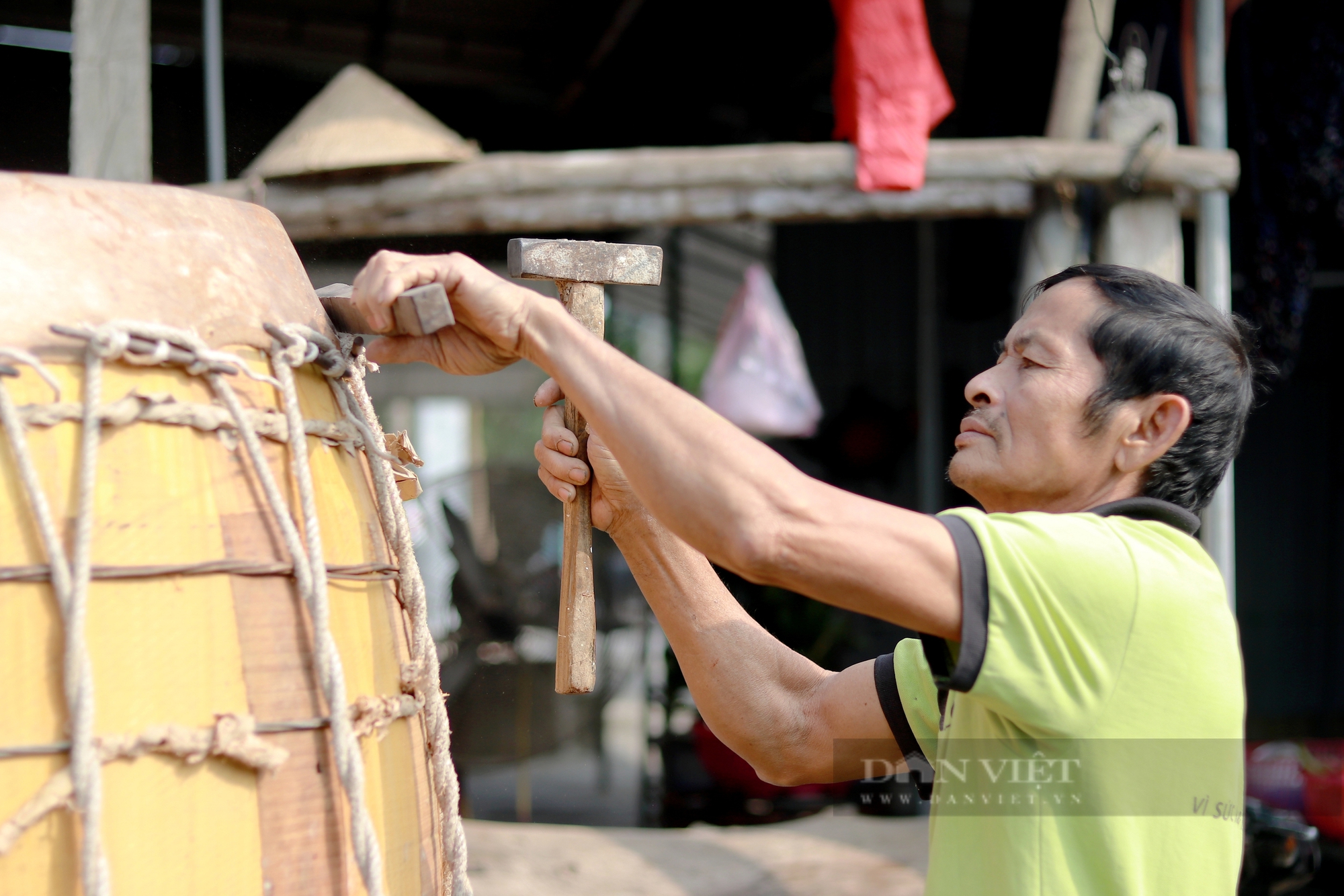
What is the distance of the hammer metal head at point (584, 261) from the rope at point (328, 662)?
0.31 meters

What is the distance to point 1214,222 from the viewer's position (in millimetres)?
2980

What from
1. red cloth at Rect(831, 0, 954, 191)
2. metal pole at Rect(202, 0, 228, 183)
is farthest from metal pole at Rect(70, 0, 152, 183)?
red cloth at Rect(831, 0, 954, 191)

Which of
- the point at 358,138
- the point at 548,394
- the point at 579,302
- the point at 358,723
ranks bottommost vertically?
the point at 358,723

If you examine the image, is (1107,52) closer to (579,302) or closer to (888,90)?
(888,90)

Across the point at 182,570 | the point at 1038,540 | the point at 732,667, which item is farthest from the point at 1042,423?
the point at 182,570

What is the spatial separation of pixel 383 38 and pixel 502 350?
4.80 meters

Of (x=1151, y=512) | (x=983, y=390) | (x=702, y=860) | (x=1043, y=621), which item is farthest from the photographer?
(x=702, y=860)

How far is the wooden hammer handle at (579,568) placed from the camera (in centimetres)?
124

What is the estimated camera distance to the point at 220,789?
0.85 meters

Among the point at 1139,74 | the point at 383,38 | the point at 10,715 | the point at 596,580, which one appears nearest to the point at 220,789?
the point at 10,715

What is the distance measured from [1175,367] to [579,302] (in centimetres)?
72

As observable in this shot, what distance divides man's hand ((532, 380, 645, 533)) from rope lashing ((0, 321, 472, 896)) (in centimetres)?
22

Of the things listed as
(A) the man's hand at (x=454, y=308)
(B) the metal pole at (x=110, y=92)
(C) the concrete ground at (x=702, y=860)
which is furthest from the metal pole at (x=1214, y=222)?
(B) the metal pole at (x=110, y=92)

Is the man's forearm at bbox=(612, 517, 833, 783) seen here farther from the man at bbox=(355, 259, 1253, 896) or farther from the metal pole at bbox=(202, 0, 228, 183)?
the metal pole at bbox=(202, 0, 228, 183)
